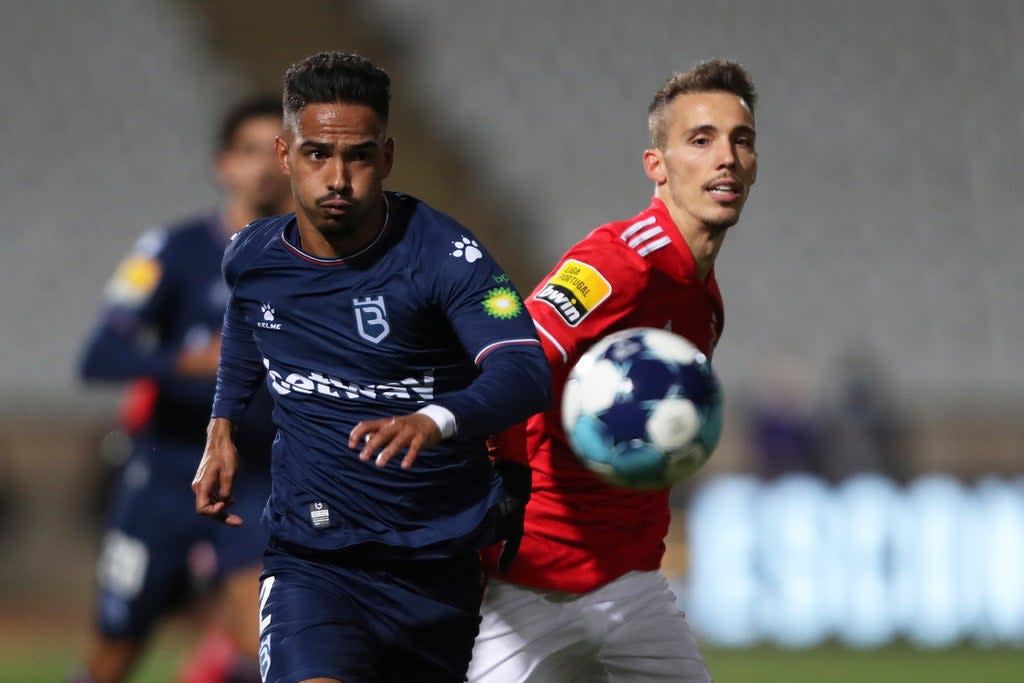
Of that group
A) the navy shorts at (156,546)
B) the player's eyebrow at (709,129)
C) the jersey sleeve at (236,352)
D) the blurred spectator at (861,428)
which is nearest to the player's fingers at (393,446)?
the jersey sleeve at (236,352)

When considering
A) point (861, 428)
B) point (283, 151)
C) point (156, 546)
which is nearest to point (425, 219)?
point (283, 151)

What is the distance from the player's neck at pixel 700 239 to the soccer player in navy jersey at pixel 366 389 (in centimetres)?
79

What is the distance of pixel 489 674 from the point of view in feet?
14.1

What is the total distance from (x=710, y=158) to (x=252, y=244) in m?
A: 1.29

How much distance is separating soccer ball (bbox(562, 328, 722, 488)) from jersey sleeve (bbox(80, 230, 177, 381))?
2.38m

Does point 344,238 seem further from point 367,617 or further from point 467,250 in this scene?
point 367,617

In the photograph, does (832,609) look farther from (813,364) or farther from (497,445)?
(497,445)

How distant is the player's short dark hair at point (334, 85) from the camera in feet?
12.5

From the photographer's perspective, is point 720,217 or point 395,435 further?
point 720,217

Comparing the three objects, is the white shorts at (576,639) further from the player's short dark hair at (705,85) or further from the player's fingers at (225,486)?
the player's short dark hair at (705,85)

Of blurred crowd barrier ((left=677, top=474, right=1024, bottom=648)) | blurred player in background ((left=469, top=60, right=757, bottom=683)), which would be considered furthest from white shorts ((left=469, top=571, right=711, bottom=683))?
blurred crowd barrier ((left=677, top=474, right=1024, bottom=648))

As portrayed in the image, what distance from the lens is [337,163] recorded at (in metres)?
3.78

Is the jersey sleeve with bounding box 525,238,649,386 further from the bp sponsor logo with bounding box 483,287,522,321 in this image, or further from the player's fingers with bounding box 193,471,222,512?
the player's fingers with bounding box 193,471,222,512

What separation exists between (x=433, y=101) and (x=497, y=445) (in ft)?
43.7
